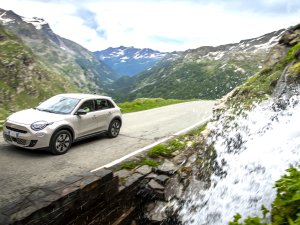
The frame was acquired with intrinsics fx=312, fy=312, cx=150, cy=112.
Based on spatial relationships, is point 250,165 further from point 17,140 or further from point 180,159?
point 17,140

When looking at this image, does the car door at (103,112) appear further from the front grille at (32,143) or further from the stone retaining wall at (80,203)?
the stone retaining wall at (80,203)

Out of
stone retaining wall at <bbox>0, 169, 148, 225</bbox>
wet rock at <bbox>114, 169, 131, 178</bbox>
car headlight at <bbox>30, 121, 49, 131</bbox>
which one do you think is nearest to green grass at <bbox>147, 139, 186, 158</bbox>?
wet rock at <bbox>114, 169, 131, 178</bbox>

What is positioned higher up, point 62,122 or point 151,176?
point 62,122

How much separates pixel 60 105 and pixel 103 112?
6.01 ft

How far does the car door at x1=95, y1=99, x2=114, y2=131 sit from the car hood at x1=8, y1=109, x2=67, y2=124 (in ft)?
6.59

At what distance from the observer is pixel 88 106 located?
12141mm

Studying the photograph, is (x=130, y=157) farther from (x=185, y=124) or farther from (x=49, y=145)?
(x=185, y=124)

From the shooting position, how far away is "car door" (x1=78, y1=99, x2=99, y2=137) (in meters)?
11.5

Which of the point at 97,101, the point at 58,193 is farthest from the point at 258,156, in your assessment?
the point at 97,101

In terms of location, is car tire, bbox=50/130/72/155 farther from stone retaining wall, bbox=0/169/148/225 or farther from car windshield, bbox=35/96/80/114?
stone retaining wall, bbox=0/169/148/225

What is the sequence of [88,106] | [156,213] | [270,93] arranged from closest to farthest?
[156,213] < [270,93] < [88,106]

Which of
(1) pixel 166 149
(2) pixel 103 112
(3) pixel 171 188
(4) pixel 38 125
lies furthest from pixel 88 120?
(3) pixel 171 188

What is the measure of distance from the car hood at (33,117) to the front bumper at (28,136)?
21cm

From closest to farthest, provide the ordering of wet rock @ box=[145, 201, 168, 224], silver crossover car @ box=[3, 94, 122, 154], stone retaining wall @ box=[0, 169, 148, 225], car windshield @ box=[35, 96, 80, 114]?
Result: stone retaining wall @ box=[0, 169, 148, 225], wet rock @ box=[145, 201, 168, 224], silver crossover car @ box=[3, 94, 122, 154], car windshield @ box=[35, 96, 80, 114]
